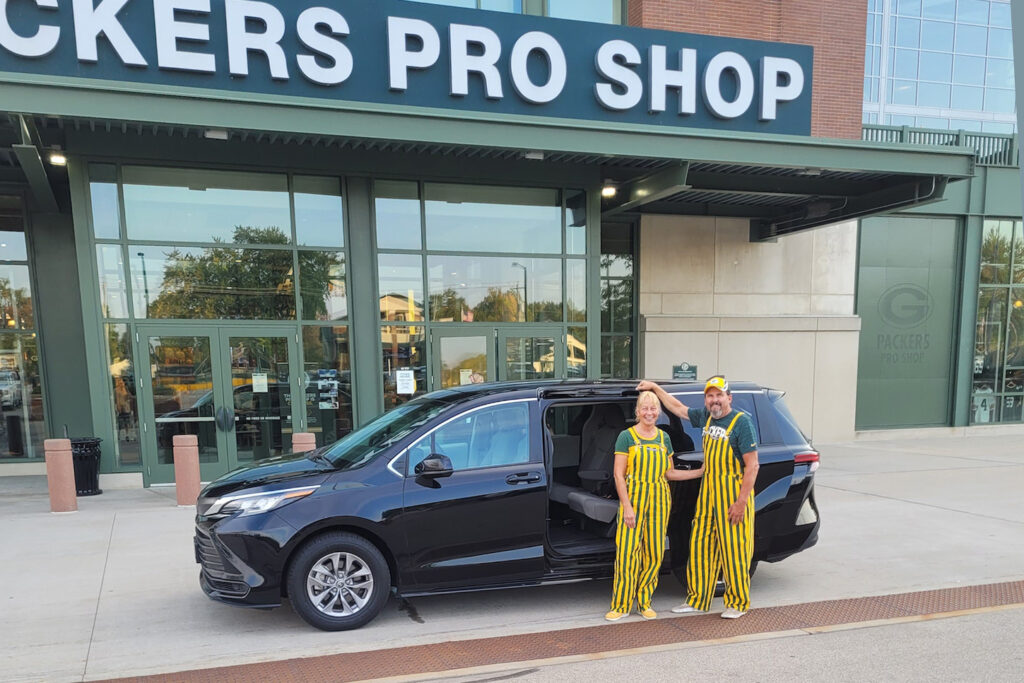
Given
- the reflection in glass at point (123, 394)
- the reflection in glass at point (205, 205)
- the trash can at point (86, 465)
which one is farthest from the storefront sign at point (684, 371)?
the trash can at point (86, 465)

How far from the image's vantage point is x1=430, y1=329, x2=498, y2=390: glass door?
34.5 feet

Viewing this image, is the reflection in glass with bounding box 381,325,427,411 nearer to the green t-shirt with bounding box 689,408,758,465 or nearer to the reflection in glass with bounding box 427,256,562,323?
the reflection in glass with bounding box 427,256,562,323

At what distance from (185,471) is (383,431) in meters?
4.40

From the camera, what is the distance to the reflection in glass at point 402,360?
1022 centimetres

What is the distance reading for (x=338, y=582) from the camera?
4281mm

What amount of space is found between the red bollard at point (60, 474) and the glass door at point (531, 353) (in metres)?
6.25

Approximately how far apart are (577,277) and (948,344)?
10049 mm

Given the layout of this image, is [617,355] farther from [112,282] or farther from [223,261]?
[112,282]

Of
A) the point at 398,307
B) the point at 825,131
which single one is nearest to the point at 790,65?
the point at 825,131

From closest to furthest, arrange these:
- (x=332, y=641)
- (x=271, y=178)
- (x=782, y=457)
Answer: (x=332, y=641) < (x=782, y=457) < (x=271, y=178)

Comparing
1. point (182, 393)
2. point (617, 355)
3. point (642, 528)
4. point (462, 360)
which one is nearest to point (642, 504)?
point (642, 528)

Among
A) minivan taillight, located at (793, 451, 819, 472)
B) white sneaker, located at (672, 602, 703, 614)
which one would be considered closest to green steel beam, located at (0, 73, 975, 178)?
minivan taillight, located at (793, 451, 819, 472)

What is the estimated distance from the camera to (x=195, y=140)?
9.01m

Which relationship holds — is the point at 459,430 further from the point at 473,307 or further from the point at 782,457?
the point at 473,307
